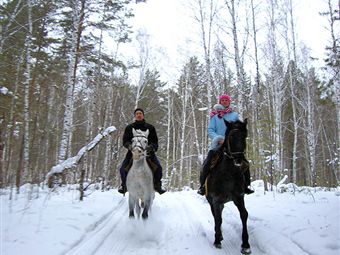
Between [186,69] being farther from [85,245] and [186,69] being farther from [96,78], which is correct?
[85,245]

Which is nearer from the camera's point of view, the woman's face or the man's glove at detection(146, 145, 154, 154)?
the woman's face

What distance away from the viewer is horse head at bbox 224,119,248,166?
5.40 meters

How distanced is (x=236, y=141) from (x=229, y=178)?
854 millimetres

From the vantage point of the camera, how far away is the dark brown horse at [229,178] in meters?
5.54

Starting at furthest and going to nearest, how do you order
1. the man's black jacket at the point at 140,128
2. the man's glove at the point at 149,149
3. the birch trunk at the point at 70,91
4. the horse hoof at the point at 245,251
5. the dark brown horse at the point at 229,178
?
the birch trunk at the point at 70,91 → the man's black jacket at the point at 140,128 → the man's glove at the point at 149,149 → the dark brown horse at the point at 229,178 → the horse hoof at the point at 245,251

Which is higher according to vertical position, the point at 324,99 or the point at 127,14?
the point at 127,14

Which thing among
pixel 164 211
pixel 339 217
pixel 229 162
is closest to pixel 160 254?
pixel 229 162

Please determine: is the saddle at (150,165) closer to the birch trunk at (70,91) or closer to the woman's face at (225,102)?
the woman's face at (225,102)

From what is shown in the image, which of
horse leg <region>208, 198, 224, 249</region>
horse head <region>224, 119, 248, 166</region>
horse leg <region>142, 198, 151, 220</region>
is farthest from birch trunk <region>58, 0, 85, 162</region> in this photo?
horse head <region>224, 119, 248, 166</region>

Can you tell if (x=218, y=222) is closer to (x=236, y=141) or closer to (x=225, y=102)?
(x=236, y=141)

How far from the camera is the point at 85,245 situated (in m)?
5.56

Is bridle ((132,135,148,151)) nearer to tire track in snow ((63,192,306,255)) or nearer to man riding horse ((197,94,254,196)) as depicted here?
man riding horse ((197,94,254,196))

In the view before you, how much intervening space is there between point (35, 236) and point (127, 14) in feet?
54.4

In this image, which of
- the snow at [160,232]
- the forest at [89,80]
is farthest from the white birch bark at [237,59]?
the snow at [160,232]
